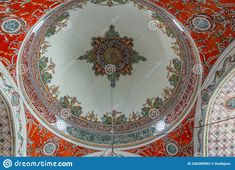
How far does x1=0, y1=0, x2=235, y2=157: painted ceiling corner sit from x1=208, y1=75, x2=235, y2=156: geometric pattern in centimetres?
3

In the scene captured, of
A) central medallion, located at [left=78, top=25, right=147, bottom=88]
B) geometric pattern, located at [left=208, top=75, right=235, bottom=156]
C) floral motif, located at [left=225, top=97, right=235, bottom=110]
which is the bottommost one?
geometric pattern, located at [left=208, top=75, right=235, bottom=156]

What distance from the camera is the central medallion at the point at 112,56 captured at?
13844 mm

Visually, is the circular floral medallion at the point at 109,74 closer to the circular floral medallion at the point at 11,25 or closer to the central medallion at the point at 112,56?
the central medallion at the point at 112,56

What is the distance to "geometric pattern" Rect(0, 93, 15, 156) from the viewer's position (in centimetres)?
1184

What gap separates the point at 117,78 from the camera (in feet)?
47.0

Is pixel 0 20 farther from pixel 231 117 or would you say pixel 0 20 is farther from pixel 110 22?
pixel 231 117

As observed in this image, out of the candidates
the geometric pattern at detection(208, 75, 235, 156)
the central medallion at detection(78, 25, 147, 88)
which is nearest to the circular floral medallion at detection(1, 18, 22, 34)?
the central medallion at detection(78, 25, 147, 88)

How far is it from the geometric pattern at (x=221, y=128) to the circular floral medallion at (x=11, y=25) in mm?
5607

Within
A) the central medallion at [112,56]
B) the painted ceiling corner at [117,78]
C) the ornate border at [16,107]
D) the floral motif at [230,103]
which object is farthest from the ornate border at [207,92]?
the ornate border at [16,107]

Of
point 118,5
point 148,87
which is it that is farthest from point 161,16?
point 148,87

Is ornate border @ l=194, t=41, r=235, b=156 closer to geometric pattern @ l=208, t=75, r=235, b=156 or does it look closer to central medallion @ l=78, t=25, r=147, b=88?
geometric pattern @ l=208, t=75, r=235, b=156

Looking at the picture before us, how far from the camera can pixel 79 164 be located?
20.2ft

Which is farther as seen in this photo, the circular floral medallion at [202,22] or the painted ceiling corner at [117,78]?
the painted ceiling corner at [117,78]

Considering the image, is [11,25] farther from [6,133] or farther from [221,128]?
[221,128]
